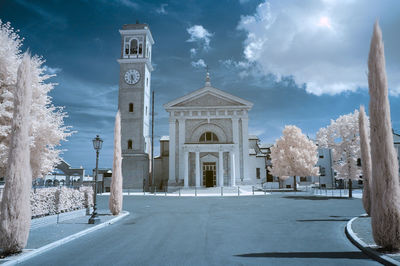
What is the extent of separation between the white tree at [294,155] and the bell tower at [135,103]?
1946cm

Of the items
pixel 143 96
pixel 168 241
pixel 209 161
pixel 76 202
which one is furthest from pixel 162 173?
pixel 168 241

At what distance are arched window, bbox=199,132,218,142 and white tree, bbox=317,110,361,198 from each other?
52.9 feet

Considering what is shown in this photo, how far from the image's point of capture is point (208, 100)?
135 ft

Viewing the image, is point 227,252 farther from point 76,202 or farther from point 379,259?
point 76,202

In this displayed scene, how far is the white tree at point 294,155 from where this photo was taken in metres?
37.9

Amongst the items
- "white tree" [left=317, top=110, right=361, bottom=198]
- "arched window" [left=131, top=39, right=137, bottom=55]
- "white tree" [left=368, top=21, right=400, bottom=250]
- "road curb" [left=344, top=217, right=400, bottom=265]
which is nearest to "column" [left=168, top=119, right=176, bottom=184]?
"arched window" [left=131, top=39, right=137, bottom=55]

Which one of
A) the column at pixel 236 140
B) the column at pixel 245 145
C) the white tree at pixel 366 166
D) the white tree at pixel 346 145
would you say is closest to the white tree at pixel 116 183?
the white tree at pixel 366 166

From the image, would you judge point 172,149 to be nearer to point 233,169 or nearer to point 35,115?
point 233,169

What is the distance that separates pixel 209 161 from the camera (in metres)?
39.6

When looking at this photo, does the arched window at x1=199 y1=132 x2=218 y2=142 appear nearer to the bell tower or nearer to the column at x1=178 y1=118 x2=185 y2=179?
the column at x1=178 y1=118 x2=185 y2=179

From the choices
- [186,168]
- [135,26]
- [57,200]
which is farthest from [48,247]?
[135,26]

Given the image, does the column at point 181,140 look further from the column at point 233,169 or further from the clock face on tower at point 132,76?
the clock face on tower at point 132,76

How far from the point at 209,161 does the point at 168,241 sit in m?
31.1

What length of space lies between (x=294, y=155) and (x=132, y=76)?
26.6 meters
